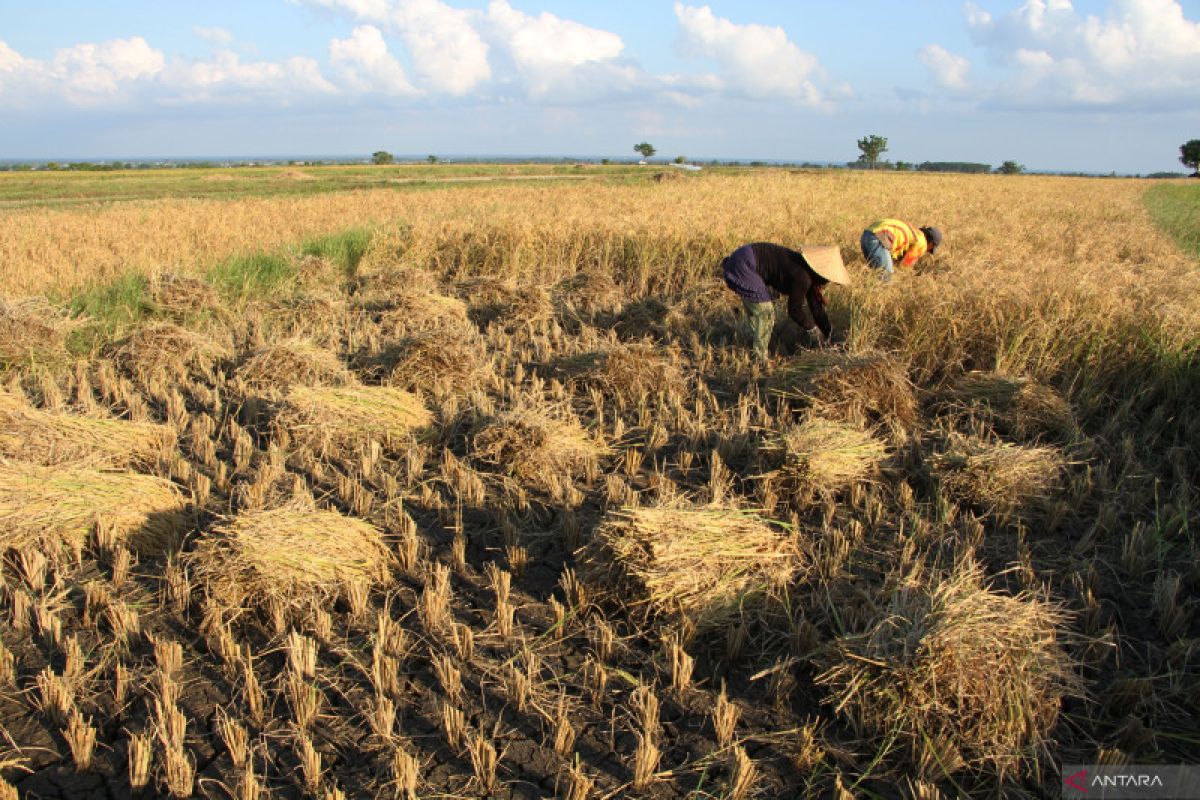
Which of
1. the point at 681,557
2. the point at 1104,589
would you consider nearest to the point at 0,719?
the point at 681,557

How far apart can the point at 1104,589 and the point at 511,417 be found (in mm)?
2921

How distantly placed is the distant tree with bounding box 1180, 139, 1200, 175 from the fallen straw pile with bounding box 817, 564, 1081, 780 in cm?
8773

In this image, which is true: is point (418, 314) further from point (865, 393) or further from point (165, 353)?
point (865, 393)

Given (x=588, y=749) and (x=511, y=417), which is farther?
(x=511, y=417)

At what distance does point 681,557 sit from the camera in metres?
2.71

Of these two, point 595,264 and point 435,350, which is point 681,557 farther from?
point 595,264

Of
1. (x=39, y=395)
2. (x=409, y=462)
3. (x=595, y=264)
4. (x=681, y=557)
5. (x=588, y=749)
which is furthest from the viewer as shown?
(x=595, y=264)

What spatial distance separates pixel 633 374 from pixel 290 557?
277 centimetres

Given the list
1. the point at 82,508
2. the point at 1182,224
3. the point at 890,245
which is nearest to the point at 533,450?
the point at 82,508

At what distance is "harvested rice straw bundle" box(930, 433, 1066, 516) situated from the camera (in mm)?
3379

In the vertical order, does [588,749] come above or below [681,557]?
below

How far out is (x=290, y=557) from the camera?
2744 millimetres

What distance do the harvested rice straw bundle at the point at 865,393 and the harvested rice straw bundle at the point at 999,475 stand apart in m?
0.57

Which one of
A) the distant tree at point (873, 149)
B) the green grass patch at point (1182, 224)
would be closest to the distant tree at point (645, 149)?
the distant tree at point (873, 149)
